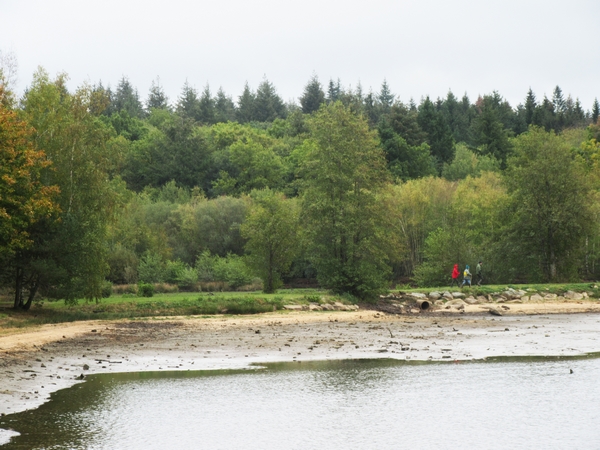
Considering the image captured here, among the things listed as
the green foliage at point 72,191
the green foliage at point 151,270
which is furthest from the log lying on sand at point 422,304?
the green foliage at point 151,270

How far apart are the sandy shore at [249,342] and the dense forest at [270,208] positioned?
20.9ft

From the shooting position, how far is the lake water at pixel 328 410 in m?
13.8

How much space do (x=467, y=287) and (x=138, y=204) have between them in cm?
3888

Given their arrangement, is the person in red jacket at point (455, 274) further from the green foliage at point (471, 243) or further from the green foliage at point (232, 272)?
the green foliage at point (232, 272)

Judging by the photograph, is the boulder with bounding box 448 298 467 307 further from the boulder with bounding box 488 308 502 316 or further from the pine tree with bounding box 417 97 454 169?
the pine tree with bounding box 417 97 454 169

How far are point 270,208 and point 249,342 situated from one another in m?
22.5

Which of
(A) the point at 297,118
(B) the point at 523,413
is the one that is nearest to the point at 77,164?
(B) the point at 523,413

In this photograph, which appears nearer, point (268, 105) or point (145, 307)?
point (145, 307)

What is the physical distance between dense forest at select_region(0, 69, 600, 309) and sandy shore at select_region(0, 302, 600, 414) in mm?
6372

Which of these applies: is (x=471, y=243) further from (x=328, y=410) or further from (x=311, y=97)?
(x=311, y=97)

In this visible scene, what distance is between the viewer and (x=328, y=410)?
16.4 metres

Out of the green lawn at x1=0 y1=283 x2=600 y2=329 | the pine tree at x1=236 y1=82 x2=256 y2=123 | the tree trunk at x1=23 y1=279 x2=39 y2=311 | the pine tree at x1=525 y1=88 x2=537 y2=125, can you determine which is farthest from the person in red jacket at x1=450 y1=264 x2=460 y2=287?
the pine tree at x1=236 y1=82 x2=256 y2=123

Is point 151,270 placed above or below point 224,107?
below

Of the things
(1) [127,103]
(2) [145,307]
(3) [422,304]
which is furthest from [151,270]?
(1) [127,103]
